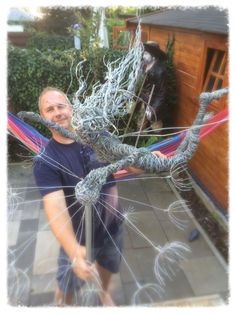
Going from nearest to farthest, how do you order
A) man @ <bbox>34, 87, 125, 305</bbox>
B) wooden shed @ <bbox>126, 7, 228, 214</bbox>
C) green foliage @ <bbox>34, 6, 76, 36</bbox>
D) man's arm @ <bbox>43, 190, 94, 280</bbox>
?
man's arm @ <bbox>43, 190, 94, 280</bbox>, man @ <bbox>34, 87, 125, 305</bbox>, wooden shed @ <bbox>126, 7, 228, 214</bbox>, green foliage @ <bbox>34, 6, 76, 36</bbox>

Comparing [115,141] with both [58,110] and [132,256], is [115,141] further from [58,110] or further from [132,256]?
[132,256]

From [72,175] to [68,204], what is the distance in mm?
121

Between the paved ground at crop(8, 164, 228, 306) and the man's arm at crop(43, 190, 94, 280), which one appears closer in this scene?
the man's arm at crop(43, 190, 94, 280)

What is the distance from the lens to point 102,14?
11.3 ft

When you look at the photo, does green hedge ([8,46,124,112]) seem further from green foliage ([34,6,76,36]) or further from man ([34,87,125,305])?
green foliage ([34,6,76,36])

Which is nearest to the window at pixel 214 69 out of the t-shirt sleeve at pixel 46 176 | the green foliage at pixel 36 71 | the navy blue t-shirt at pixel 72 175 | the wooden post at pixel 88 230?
the green foliage at pixel 36 71

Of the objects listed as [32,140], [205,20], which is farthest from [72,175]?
[205,20]

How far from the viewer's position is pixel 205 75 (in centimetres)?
269

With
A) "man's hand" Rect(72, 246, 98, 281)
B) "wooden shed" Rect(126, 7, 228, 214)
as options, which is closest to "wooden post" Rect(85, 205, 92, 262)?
"man's hand" Rect(72, 246, 98, 281)

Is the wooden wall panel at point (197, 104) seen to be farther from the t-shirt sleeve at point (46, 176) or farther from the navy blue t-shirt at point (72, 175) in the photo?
the t-shirt sleeve at point (46, 176)

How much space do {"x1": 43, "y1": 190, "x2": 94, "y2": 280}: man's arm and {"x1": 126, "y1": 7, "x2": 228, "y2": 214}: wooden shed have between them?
1461 mm

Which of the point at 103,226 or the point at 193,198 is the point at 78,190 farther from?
the point at 193,198

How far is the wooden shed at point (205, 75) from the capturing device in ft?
7.61

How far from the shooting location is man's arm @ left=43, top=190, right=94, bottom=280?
0.90 meters
